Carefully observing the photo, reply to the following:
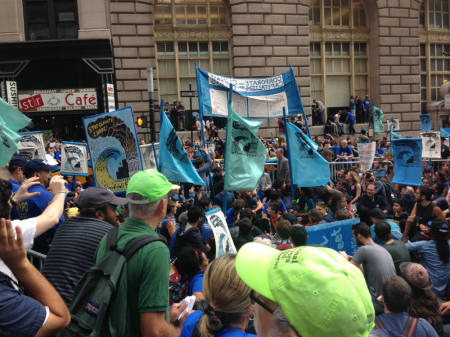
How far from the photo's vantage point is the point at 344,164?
14719 millimetres

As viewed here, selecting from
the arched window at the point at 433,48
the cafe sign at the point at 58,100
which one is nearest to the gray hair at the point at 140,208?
the cafe sign at the point at 58,100

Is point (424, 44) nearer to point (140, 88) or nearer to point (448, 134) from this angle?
point (448, 134)

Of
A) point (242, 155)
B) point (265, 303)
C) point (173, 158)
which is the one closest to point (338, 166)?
point (242, 155)

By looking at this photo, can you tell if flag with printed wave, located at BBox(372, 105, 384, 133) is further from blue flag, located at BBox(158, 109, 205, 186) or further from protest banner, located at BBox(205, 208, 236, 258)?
protest banner, located at BBox(205, 208, 236, 258)

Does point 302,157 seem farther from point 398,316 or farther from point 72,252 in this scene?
point 72,252

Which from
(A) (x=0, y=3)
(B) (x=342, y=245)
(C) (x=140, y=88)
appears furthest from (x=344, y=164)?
(A) (x=0, y=3)

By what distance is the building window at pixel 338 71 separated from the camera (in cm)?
2605

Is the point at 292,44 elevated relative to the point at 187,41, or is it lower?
lower

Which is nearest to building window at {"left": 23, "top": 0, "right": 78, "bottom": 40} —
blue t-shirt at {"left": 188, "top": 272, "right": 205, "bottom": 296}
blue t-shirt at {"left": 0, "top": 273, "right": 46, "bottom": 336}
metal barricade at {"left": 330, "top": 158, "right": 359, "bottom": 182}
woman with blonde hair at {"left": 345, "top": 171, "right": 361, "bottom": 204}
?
metal barricade at {"left": 330, "top": 158, "right": 359, "bottom": 182}

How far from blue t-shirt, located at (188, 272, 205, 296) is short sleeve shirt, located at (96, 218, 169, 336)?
1181 millimetres

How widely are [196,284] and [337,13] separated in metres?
25.2

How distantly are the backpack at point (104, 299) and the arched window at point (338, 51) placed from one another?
24.7 meters

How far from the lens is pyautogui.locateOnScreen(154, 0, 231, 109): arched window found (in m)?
23.3

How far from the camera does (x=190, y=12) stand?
23625 mm
